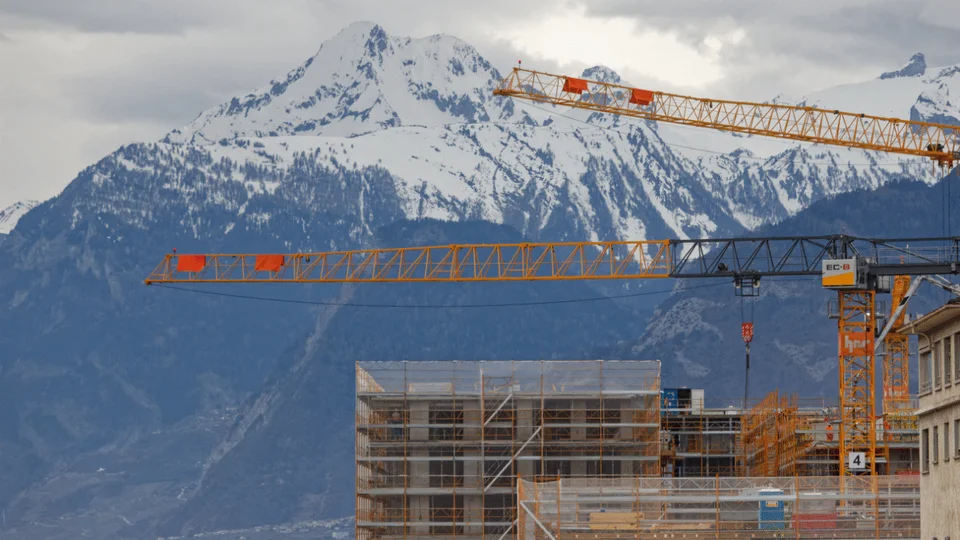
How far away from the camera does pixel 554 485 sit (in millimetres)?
146625

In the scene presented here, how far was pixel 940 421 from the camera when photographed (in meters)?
112

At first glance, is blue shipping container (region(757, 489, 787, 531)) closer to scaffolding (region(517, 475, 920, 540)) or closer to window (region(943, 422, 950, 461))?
scaffolding (region(517, 475, 920, 540))

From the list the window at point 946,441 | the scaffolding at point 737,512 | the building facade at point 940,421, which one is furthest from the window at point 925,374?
the scaffolding at point 737,512

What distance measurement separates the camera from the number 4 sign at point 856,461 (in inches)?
7721

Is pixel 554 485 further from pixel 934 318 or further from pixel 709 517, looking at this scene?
pixel 934 318

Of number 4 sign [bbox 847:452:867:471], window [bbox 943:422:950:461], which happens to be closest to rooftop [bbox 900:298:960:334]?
window [bbox 943:422:950:461]

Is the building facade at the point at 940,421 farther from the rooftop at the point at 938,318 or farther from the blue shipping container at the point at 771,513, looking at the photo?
the blue shipping container at the point at 771,513

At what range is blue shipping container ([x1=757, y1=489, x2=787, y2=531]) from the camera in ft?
455

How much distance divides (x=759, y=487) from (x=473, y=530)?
55616mm

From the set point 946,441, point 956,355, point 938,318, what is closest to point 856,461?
point 946,441

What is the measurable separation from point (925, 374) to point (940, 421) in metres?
8.11

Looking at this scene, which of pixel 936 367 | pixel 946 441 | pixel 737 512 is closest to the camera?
pixel 946 441

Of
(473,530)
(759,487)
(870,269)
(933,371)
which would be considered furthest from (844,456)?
(933,371)

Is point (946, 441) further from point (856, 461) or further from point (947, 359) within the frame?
point (856, 461)
